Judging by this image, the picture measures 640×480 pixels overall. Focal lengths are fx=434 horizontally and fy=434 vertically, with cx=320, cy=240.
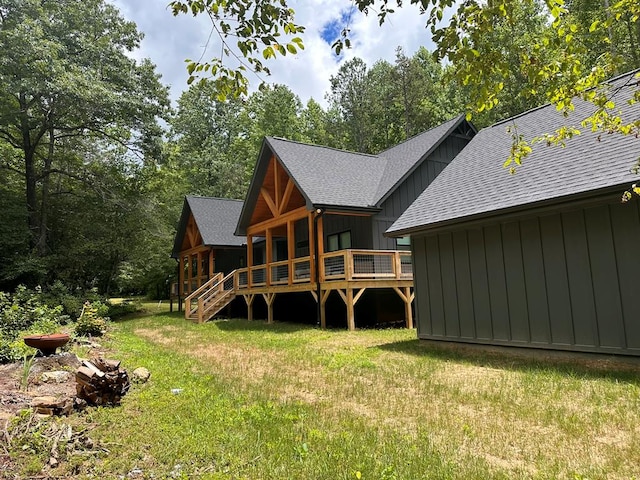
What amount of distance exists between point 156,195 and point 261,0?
78.8 feet

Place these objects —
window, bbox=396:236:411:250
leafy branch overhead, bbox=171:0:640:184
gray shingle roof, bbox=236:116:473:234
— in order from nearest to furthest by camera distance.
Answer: leafy branch overhead, bbox=171:0:640:184 < gray shingle roof, bbox=236:116:473:234 < window, bbox=396:236:411:250

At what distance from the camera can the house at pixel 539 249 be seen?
6.62 metres

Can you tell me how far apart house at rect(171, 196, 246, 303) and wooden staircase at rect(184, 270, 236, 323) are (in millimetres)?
2277

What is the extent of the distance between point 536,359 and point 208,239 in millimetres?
17252

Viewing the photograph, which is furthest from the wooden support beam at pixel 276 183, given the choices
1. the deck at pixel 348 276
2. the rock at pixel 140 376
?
the rock at pixel 140 376

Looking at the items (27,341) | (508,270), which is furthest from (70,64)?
(508,270)

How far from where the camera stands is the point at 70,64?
1828 centimetres

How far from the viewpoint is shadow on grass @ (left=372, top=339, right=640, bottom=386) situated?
20.9 ft

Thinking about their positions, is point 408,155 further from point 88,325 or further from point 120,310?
point 120,310

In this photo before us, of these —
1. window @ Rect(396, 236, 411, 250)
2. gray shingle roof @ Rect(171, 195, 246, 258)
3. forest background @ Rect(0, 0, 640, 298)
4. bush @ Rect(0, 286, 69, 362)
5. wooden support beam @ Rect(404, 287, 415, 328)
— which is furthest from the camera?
gray shingle roof @ Rect(171, 195, 246, 258)

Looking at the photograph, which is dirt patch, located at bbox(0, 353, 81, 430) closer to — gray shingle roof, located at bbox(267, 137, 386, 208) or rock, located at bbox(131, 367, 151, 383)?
rock, located at bbox(131, 367, 151, 383)

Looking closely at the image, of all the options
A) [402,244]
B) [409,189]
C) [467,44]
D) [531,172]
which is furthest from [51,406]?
[409,189]

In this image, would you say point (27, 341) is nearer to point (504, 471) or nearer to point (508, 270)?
point (504, 471)

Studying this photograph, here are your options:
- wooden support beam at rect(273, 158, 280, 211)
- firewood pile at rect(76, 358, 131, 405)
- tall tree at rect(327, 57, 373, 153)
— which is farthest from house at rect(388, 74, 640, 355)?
tall tree at rect(327, 57, 373, 153)
